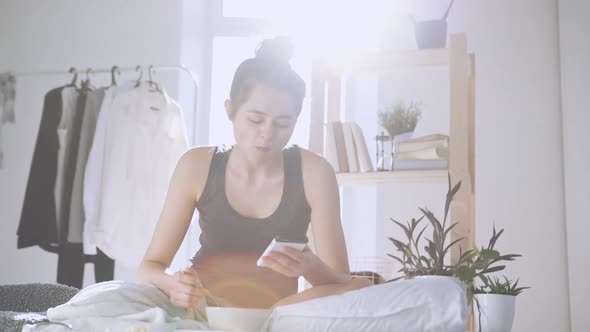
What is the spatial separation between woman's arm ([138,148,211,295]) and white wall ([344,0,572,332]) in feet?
5.62

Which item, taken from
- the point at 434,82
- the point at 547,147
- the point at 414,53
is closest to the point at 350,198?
the point at 434,82

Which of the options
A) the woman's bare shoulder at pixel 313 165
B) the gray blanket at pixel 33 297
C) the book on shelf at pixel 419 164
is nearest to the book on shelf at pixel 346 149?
the book on shelf at pixel 419 164

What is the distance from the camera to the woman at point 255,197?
176 cm

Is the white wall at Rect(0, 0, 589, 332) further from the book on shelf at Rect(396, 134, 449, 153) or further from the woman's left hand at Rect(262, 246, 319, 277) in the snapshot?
the woman's left hand at Rect(262, 246, 319, 277)

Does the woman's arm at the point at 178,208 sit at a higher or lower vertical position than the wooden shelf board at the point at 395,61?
lower

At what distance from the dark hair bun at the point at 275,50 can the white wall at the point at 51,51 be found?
178cm

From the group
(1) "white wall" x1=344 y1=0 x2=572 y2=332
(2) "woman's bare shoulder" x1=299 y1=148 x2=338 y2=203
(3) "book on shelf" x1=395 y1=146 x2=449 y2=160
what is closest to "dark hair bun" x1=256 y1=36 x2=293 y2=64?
(2) "woman's bare shoulder" x1=299 y1=148 x2=338 y2=203

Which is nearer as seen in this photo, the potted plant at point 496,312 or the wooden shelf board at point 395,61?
the potted plant at point 496,312

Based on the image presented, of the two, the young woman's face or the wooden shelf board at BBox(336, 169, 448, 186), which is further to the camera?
the wooden shelf board at BBox(336, 169, 448, 186)

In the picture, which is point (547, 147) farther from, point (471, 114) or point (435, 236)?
point (435, 236)

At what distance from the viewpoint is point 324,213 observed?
1.82 meters

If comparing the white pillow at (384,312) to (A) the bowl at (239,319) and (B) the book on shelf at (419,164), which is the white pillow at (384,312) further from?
(B) the book on shelf at (419,164)

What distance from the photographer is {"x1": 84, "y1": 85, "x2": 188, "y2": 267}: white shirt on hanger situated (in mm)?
2846

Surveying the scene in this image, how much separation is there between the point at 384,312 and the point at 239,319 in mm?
295
